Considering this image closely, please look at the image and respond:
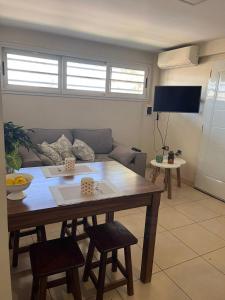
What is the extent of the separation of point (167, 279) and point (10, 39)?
3630mm

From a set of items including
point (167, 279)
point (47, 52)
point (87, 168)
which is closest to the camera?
point (167, 279)

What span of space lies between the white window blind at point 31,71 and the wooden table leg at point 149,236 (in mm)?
2853

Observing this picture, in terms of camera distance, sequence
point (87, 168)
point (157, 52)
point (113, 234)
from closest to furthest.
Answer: point (113, 234) → point (87, 168) → point (157, 52)

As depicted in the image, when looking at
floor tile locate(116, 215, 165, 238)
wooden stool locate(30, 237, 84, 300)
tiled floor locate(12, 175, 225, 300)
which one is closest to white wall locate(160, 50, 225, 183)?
tiled floor locate(12, 175, 225, 300)

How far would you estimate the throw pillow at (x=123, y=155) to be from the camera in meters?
3.43

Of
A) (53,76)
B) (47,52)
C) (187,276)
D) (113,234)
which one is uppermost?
(47,52)

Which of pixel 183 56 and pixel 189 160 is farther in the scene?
pixel 189 160

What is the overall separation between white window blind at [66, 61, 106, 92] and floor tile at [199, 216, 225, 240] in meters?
2.78

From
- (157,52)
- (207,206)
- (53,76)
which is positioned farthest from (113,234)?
(157,52)

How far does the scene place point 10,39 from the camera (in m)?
3.26

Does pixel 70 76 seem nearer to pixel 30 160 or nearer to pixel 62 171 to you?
pixel 30 160

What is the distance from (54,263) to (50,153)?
2.01 meters

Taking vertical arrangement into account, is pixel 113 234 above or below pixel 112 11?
below

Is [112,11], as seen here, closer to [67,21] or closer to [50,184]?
[67,21]
